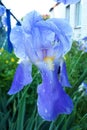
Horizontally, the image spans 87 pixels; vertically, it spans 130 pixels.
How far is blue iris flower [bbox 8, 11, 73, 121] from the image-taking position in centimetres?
64

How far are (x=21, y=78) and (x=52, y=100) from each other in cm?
10

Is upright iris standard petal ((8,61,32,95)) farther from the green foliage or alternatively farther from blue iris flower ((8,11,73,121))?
the green foliage

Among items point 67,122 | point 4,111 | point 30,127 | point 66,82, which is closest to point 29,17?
point 66,82

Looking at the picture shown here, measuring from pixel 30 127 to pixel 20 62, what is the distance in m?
0.85

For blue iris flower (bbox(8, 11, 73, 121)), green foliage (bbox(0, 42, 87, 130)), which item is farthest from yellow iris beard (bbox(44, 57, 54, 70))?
green foliage (bbox(0, 42, 87, 130))

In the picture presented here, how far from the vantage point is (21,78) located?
27.6 inches

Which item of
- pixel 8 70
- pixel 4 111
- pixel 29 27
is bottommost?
pixel 8 70

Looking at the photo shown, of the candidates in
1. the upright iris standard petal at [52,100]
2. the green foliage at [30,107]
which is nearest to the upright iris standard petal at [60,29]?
the upright iris standard petal at [52,100]

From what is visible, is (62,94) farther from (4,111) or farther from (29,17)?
(4,111)

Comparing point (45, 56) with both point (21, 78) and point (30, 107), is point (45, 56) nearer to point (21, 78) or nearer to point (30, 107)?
point (21, 78)

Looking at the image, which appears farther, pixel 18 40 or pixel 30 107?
pixel 30 107

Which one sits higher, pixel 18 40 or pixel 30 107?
pixel 18 40

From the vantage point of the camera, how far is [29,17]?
700 mm

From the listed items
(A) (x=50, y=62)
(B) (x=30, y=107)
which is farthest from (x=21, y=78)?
(B) (x=30, y=107)
